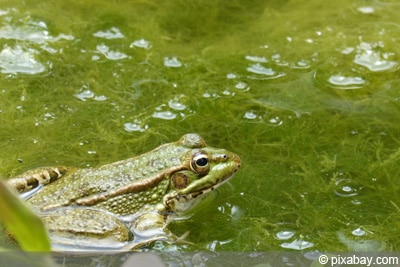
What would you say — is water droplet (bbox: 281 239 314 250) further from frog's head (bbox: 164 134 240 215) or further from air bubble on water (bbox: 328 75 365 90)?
air bubble on water (bbox: 328 75 365 90)

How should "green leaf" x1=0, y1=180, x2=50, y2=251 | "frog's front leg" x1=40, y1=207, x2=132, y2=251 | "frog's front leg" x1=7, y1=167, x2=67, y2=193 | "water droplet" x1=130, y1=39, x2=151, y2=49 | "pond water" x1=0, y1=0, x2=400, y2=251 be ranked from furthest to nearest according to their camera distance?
"water droplet" x1=130, y1=39, x2=151, y2=49 → "pond water" x1=0, y1=0, x2=400, y2=251 → "frog's front leg" x1=7, y1=167, x2=67, y2=193 → "frog's front leg" x1=40, y1=207, x2=132, y2=251 → "green leaf" x1=0, y1=180, x2=50, y2=251

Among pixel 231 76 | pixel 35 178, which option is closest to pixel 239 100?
pixel 231 76

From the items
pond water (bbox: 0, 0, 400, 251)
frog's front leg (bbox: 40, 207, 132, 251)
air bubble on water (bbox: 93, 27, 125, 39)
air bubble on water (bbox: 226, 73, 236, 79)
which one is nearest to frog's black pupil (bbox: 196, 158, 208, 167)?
pond water (bbox: 0, 0, 400, 251)

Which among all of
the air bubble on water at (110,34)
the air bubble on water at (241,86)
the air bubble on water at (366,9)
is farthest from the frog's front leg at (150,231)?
the air bubble on water at (366,9)

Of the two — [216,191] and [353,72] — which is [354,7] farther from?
[216,191]

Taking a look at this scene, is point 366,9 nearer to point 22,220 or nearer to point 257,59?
point 257,59

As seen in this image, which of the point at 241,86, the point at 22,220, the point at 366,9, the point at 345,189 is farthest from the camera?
the point at 366,9

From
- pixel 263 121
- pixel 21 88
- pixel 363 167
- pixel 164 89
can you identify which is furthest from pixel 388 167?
pixel 21 88
